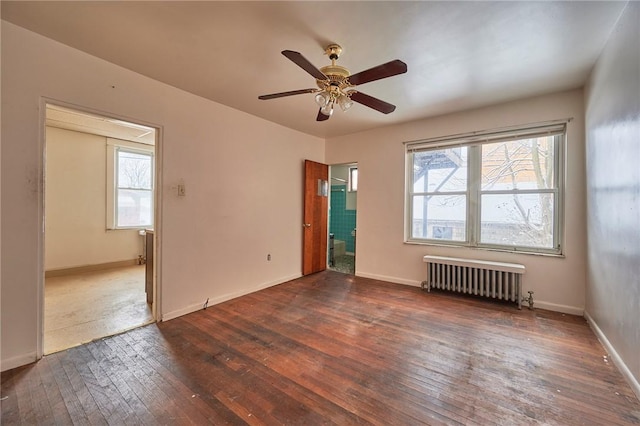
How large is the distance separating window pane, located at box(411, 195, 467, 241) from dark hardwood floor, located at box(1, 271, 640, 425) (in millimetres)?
1311

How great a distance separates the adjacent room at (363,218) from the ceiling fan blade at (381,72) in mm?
20

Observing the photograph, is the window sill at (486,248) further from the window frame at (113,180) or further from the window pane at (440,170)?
the window frame at (113,180)

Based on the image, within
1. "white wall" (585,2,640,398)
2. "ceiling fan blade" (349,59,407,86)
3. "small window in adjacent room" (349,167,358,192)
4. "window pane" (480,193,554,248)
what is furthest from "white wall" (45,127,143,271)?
"white wall" (585,2,640,398)

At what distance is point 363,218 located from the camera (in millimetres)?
4770

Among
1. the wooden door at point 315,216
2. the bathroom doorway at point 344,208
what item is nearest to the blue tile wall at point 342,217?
the bathroom doorway at point 344,208

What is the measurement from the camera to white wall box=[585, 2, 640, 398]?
1792mm

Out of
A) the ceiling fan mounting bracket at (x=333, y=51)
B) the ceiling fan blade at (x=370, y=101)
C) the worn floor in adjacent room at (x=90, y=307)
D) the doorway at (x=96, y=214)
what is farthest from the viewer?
the doorway at (x=96, y=214)

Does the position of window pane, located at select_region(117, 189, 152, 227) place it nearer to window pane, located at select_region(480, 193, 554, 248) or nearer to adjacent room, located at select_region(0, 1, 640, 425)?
adjacent room, located at select_region(0, 1, 640, 425)

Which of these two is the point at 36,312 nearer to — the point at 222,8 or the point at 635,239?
the point at 222,8

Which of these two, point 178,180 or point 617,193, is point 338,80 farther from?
point 617,193

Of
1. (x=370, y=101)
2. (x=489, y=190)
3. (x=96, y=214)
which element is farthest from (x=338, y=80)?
(x=96, y=214)

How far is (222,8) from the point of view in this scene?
1820 mm

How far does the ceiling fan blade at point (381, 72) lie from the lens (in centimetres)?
175

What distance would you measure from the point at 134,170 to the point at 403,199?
5.54 meters
